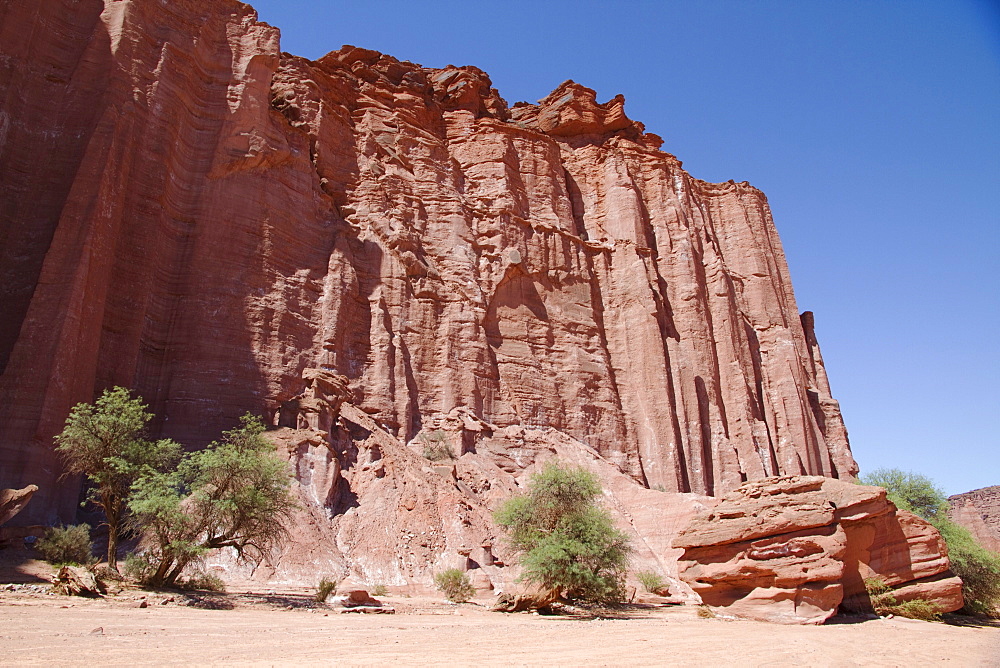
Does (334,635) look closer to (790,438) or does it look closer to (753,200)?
(790,438)

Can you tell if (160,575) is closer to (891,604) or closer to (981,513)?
(891,604)

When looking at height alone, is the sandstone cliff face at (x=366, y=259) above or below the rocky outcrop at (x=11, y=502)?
above

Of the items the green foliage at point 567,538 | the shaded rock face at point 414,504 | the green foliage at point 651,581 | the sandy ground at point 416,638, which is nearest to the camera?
the sandy ground at point 416,638

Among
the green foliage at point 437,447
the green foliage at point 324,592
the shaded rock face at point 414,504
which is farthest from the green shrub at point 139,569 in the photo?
the green foliage at point 437,447

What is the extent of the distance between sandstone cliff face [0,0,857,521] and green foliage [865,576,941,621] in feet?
71.4

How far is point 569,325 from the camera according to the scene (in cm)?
4503

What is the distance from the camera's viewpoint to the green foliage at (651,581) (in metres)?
28.2

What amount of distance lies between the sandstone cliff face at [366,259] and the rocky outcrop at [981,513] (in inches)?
448

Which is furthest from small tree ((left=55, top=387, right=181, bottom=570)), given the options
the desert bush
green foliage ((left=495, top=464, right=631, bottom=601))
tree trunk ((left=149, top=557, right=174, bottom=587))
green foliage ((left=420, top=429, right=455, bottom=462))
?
green foliage ((left=420, top=429, right=455, bottom=462))

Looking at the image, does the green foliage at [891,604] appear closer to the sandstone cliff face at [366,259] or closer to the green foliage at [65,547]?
the green foliage at [65,547]

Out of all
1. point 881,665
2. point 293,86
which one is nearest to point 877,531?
point 881,665

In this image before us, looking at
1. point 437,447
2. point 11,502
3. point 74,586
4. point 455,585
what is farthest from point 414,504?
point 74,586

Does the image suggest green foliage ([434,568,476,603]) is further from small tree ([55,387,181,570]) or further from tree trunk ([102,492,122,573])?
small tree ([55,387,181,570])

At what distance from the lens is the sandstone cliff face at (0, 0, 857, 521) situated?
25922 millimetres
